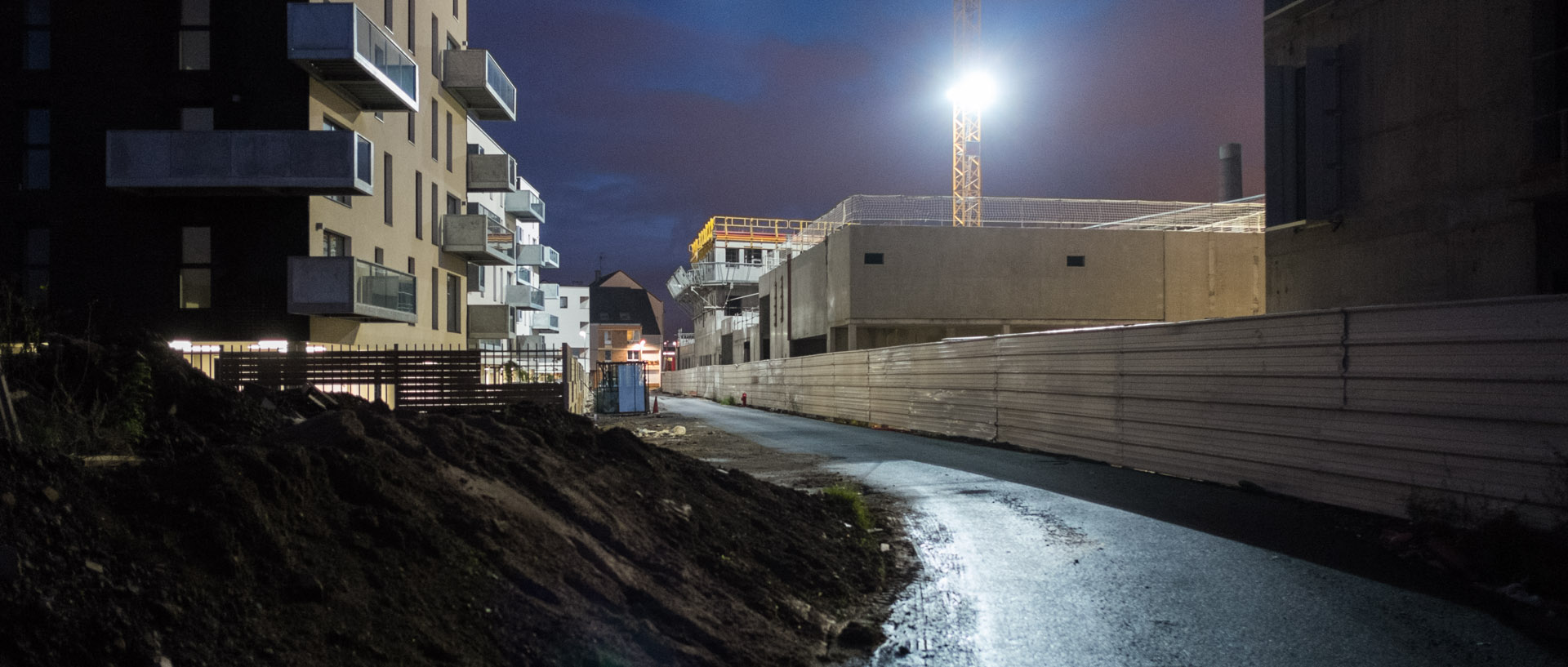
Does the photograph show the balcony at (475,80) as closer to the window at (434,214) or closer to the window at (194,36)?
the window at (434,214)

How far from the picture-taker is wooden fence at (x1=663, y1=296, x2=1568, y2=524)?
720 cm

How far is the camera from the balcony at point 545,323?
58625 millimetres

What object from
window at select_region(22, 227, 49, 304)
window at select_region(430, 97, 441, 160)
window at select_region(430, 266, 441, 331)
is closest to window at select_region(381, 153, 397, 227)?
window at select_region(430, 97, 441, 160)

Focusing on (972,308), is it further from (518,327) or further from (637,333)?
(637,333)

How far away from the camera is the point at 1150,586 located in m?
6.02

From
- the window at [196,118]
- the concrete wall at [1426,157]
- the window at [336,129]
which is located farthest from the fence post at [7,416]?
the window at [196,118]

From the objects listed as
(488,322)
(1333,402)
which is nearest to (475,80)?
(488,322)

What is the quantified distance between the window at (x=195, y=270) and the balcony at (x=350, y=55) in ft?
15.6

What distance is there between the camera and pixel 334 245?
24.0 meters

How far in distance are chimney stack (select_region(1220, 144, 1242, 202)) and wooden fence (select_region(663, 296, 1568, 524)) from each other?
35.9 metres

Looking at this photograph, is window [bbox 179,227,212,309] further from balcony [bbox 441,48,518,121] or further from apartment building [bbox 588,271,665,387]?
apartment building [bbox 588,271,665,387]

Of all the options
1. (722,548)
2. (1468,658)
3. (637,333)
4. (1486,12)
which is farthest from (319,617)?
(637,333)

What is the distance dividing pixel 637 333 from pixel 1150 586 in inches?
3975

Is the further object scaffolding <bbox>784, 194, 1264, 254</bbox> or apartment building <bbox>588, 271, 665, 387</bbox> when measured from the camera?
apartment building <bbox>588, 271, 665, 387</bbox>
